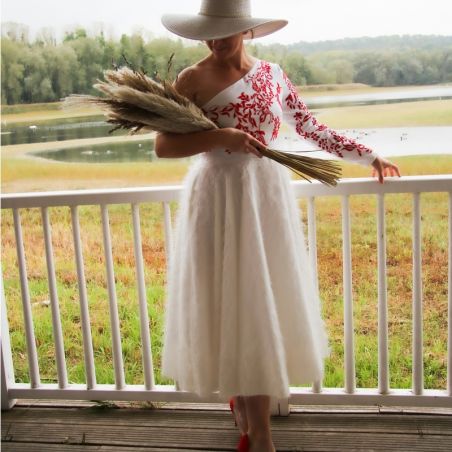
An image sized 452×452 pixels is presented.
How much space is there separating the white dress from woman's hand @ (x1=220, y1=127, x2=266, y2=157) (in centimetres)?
8

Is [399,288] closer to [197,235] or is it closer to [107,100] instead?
[197,235]

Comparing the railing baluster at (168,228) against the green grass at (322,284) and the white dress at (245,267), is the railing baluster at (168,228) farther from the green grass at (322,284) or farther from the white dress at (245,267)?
the green grass at (322,284)

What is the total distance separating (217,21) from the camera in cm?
176

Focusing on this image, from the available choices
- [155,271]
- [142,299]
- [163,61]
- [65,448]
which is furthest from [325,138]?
[65,448]

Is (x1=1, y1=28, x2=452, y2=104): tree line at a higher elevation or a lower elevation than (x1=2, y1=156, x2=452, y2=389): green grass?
higher

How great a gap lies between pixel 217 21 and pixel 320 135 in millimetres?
536

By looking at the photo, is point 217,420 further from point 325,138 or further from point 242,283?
point 325,138

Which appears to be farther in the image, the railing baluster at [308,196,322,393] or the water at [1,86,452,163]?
the water at [1,86,452,163]

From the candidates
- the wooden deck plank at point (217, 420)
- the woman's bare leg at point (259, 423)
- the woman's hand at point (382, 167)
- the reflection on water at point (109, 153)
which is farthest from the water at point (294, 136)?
the wooden deck plank at point (217, 420)

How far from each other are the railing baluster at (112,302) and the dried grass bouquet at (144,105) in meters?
0.58

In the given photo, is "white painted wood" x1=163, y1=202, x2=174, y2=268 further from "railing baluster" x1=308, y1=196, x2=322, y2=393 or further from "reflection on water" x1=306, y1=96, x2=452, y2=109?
"reflection on water" x1=306, y1=96, x2=452, y2=109

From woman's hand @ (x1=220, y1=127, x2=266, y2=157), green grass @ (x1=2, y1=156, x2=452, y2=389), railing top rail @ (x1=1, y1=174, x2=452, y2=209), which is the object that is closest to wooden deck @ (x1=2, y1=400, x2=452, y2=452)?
green grass @ (x1=2, y1=156, x2=452, y2=389)

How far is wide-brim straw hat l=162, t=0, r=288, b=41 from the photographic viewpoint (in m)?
1.73

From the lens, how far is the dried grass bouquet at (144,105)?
1694mm
